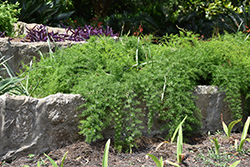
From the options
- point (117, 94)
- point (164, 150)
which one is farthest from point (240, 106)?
point (117, 94)

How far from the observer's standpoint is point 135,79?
9.74 feet

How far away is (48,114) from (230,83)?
204 cm

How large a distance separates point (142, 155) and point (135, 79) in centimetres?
79

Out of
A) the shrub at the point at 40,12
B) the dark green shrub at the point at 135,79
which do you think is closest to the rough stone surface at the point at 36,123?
the dark green shrub at the point at 135,79

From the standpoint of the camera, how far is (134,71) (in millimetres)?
3184

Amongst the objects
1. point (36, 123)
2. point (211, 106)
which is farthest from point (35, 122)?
point (211, 106)

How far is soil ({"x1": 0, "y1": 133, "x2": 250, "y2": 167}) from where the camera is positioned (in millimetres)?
2607

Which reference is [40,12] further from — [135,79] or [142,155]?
[142,155]

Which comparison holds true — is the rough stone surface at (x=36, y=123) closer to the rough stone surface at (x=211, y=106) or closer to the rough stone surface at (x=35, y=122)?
the rough stone surface at (x=35, y=122)

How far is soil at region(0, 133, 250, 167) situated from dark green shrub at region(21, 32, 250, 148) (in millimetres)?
160

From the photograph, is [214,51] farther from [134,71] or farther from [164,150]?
[164,150]

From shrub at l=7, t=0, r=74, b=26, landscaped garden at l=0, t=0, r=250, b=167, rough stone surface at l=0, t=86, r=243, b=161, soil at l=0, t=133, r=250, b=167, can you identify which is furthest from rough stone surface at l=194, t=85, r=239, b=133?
shrub at l=7, t=0, r=74, b=26

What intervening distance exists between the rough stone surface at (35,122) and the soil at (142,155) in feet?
0.32

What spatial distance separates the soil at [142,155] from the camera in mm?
2607
